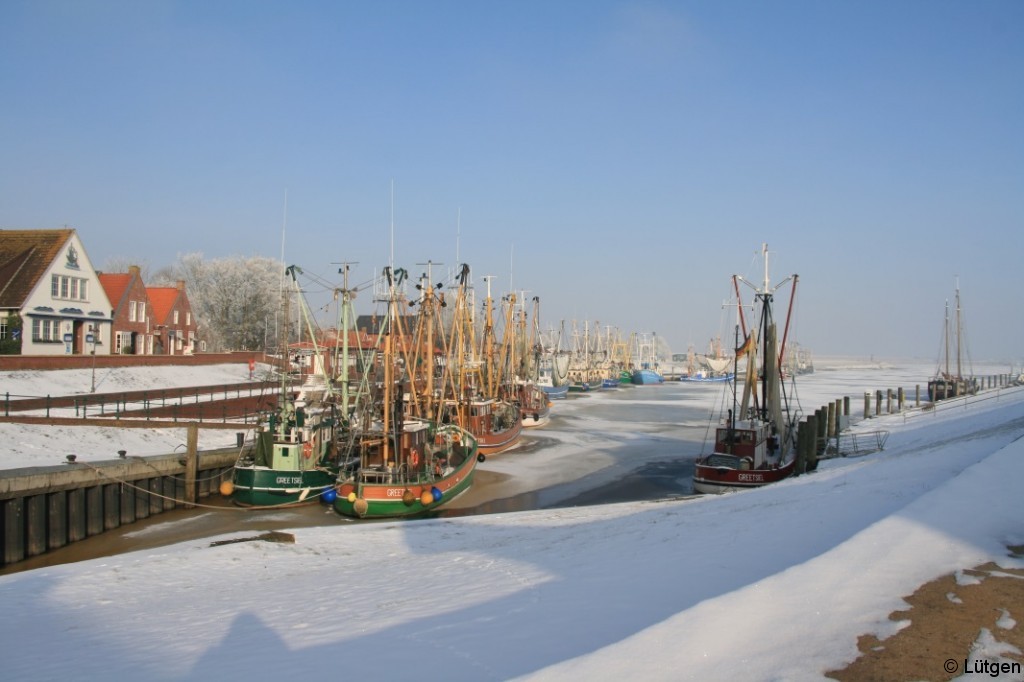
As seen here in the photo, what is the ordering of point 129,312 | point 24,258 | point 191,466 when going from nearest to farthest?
point 191,466 < point 24,258 < point 129,312

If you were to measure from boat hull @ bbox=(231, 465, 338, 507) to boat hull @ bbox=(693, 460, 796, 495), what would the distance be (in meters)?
14.9

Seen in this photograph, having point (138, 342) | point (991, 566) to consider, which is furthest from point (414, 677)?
point (138, 342)

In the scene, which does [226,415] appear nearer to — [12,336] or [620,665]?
[12,336]

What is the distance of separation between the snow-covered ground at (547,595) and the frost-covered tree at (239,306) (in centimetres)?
7563

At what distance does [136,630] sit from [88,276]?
47.5 metres

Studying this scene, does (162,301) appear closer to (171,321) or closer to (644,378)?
(171,321)

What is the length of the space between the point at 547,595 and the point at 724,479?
64.6 ft

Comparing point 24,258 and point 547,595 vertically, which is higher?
point 24,258

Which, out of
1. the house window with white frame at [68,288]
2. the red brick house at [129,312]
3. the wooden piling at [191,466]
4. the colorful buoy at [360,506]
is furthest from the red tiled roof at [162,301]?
the colorful buoy at [360,506]

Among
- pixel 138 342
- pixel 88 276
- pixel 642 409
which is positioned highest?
pixel 88 276

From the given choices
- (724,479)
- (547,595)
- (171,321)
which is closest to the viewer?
(547,595)

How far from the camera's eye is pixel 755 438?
3108 centimetres

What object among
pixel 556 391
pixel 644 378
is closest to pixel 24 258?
pixel 556 391

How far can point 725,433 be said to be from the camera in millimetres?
31812
